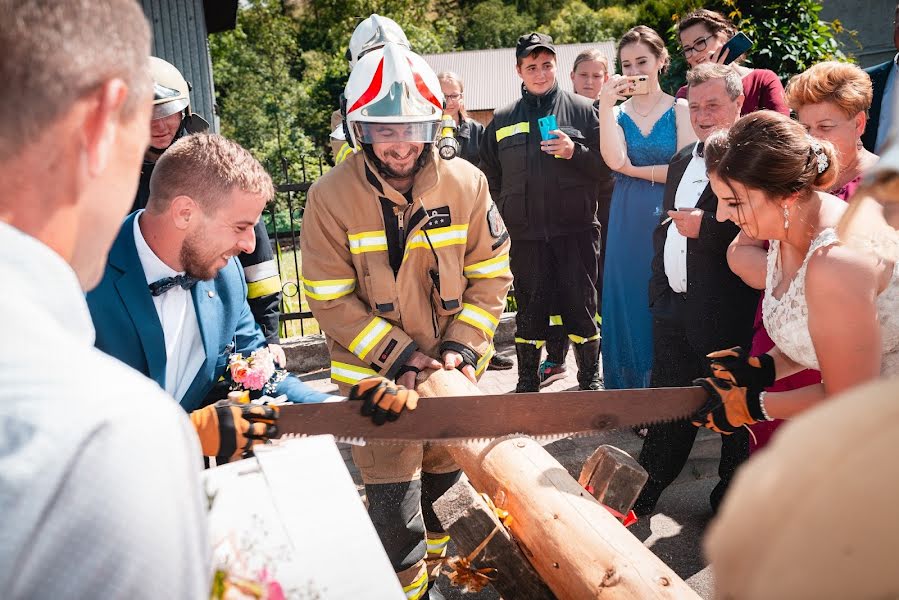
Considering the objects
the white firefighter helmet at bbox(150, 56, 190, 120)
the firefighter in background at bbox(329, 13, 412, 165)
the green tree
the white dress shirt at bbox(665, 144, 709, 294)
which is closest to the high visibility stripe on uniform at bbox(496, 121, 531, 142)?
the white dress shirt at bbox(665, 144, 709, 294)

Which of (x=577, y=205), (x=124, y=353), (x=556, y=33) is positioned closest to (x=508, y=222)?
(x=577, y=205)

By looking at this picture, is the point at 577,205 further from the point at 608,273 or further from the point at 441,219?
the point at 441,219

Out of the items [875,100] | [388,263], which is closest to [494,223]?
[388,263]

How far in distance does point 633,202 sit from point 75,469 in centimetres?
495

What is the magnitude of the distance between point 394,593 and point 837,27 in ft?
25.8

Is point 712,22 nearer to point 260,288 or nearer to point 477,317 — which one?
point 477,317

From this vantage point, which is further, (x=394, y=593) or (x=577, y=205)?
(x=577, y=205)

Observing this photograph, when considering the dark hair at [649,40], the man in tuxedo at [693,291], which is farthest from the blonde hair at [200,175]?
the dark hair at [649,40]

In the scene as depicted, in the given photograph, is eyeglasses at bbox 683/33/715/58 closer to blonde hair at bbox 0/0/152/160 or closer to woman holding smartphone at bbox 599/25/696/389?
woman holding smartphone at bbox 599/25/696/389

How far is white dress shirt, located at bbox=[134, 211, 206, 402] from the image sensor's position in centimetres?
282

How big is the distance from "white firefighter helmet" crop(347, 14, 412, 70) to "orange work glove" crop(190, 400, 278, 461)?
72.4 inches

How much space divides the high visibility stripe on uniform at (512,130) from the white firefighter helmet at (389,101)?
268cm

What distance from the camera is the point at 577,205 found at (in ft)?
19.3

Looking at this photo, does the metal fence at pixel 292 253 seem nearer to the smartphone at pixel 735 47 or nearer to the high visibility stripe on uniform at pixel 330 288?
the high visibility stripe on uniform at pixel 330 288
